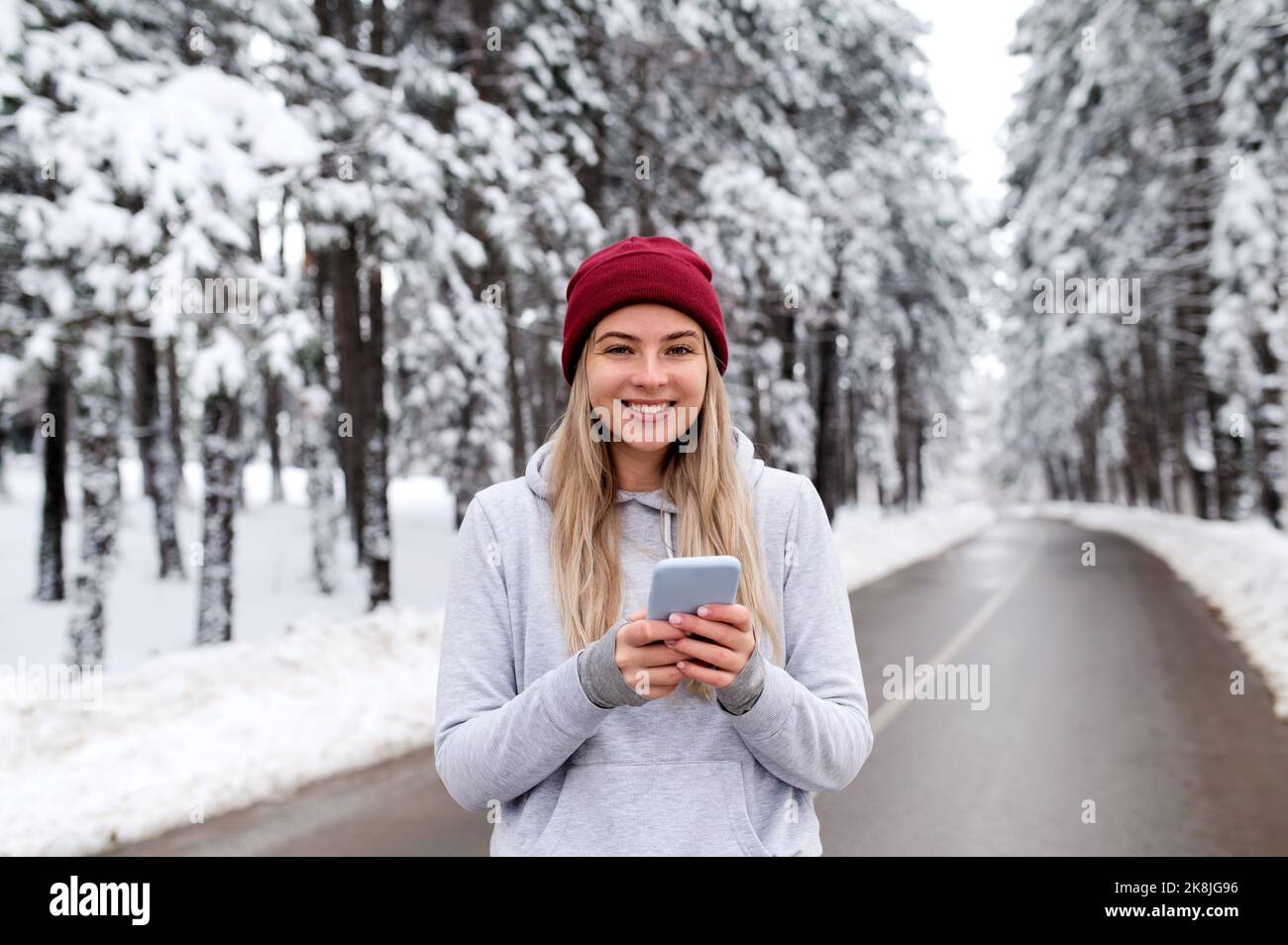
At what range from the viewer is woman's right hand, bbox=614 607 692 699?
5.03 ft

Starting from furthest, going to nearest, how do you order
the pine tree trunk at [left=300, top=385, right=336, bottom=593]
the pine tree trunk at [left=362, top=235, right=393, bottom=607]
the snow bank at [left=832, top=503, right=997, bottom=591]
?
the snow bank at [left=832, top=503, right=997, bottom=591], the pine tree trunk at [left=300, top=385, right=336, bottom=593], the pine tree trunk at [left=362, top=235, right=393, bottom=607]

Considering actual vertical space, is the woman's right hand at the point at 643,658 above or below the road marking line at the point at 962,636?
above

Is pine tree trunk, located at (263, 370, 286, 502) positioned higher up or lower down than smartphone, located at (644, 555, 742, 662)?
higher up

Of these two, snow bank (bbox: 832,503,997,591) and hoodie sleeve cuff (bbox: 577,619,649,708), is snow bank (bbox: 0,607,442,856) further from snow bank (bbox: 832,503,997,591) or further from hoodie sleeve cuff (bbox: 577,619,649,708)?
snow bank (bbox: 832,503,997,591)

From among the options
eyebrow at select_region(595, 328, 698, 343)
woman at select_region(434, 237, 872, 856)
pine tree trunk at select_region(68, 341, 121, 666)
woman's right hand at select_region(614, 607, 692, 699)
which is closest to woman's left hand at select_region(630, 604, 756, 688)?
woman's right hand at select_region(614, 607, 692, 699)

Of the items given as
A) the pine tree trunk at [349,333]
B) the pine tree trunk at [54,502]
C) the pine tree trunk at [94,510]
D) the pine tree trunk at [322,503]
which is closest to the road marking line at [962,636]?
the pine tree trunk at [94,510]

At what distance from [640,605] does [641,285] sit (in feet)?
2.01

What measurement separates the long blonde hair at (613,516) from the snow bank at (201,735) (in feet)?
15.9

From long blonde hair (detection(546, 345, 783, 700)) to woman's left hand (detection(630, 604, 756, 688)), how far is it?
0.19 meters

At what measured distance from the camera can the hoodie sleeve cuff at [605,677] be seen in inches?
61.4

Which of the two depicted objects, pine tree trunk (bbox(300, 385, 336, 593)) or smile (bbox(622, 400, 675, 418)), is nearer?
smile (bbox(622, 400, 675, 418))

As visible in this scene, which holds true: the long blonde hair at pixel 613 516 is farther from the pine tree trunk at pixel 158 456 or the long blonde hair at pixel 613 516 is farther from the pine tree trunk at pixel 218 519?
the pine tree trunk at pixel 158 456

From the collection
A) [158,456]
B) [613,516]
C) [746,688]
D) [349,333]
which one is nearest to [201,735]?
[613,516]

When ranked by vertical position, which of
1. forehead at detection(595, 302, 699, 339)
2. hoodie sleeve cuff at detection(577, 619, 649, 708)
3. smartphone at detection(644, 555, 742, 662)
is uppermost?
forehead at detection(595, 302, 699, 339)
